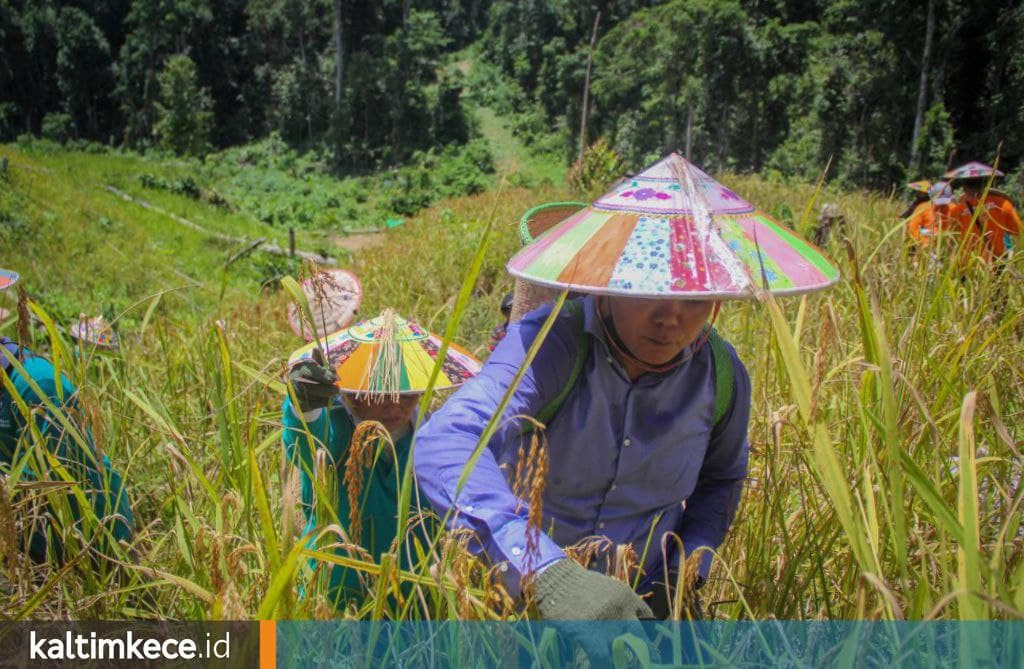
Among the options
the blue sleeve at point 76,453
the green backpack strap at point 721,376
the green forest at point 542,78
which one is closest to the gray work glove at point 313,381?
the blue sleeve at point 76,453

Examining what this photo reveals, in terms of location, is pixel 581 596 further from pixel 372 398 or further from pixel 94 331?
pixel 94 331

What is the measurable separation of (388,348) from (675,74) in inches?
1097

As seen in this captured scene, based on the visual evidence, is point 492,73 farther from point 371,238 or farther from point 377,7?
point 371,238

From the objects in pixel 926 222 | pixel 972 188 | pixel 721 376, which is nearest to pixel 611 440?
pixel 721 376

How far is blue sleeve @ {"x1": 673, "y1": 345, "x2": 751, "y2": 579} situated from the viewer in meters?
1.39

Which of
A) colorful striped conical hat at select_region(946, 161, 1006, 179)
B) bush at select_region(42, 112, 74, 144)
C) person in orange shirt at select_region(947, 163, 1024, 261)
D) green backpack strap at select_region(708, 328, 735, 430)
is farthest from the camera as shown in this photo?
bush at select_region(42, 112, 74, 144)

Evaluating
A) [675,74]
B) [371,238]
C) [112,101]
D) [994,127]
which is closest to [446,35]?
[112,101]

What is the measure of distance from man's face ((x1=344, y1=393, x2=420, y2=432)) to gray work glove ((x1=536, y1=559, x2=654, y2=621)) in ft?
2.95

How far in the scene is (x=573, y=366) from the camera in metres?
1.23

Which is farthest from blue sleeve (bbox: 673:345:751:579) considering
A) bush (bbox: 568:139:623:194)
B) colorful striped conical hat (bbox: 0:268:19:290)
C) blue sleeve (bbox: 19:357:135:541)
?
bush (bbox: 568:139:623:194)

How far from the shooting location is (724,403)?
1362 millimetres

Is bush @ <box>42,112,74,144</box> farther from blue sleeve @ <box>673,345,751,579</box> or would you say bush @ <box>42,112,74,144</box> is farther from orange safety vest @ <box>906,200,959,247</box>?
blue sleeve @ <box>673,345,751,579</box>

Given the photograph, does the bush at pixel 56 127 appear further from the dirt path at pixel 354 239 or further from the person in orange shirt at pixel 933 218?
the person in orange shirt at pixel 933 218

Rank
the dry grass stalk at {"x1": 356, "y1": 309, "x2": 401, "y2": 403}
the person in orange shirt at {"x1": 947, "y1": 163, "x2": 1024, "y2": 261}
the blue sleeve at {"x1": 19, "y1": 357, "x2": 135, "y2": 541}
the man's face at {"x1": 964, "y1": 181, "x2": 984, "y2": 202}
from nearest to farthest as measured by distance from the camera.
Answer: the blue sleeve at {"x1": 19, "y1": 357, "x2": 135, "y2": 541} → the dry grass stalk at {"x1": 356, "y1": 309, "x2": 401, "y2": 403} → the person in orange shirt at {"x1": 947, "y1": 163, "x2": 1024, "y2": 261} → the man's face at {"x1": 964, "y1": 181, "x2": 984, "y2": 202}
